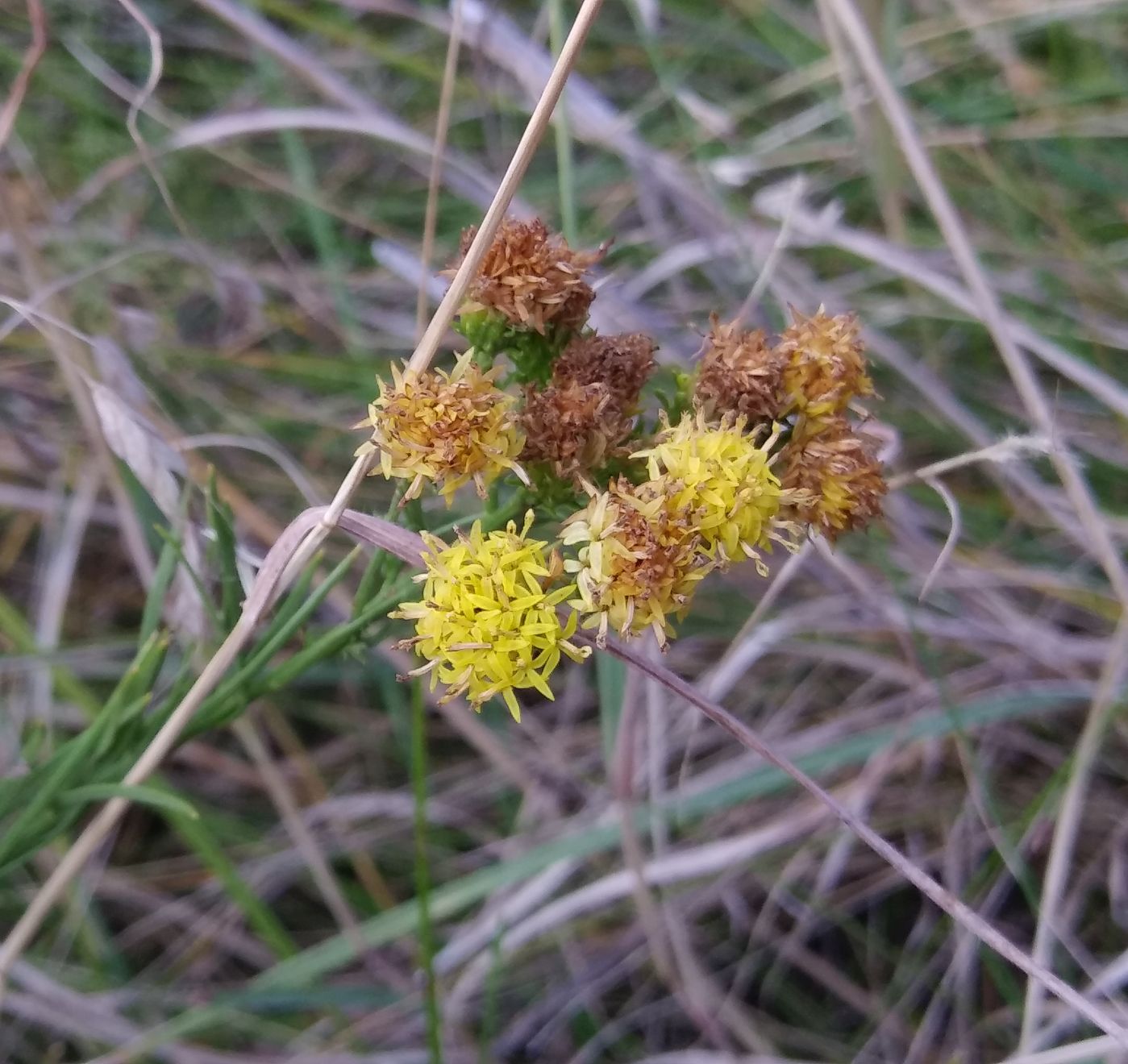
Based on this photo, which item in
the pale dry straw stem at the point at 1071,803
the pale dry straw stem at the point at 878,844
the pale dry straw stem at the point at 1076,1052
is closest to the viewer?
the pale dry straw stem at the point at 878,844

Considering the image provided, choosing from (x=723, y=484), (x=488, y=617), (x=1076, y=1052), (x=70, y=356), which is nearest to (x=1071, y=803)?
(x=1076, y=1052)

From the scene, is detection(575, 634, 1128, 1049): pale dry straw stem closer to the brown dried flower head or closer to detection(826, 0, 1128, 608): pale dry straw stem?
the brown dried flower head

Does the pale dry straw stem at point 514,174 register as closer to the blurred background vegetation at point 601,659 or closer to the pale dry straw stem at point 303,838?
the blurred background vegetation at point 601,659

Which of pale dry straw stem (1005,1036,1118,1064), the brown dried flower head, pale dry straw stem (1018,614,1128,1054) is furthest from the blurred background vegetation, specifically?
the brown dried flower head

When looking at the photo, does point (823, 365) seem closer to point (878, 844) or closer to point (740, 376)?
point (740, 376)

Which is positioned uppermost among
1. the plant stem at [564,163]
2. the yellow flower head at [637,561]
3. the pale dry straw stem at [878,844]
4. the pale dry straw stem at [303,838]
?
the plant stem at [564,163]

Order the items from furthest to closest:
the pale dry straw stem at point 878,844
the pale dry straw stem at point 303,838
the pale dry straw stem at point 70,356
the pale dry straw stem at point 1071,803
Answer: the pale dry straw stem at point 303,838 → the pale dry straw stem at point 1071,803 → the pale dry straw stem at point 70,356 → the pale dry straw stem at point 878,844

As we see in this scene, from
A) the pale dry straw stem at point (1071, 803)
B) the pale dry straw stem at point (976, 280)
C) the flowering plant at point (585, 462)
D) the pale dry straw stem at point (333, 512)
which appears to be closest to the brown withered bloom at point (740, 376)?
the flowering plant at point (585, 462)
